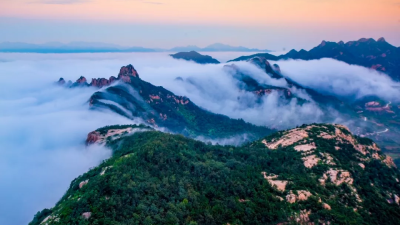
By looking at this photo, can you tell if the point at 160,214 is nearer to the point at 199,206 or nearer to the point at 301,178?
the point at 199,206

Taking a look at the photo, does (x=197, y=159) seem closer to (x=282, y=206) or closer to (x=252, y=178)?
(x=252, y=178)

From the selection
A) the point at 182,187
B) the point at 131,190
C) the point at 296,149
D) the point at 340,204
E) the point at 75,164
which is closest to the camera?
the point at 131,190

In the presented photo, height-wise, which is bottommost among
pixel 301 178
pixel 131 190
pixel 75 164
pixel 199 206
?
pixel 75 164

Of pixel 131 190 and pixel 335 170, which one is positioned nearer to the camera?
pixel 131 190

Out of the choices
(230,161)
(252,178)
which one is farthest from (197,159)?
(252,178)

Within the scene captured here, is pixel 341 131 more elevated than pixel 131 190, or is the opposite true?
pixel 131 190

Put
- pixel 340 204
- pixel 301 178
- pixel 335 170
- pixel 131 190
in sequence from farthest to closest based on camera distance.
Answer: pixel 335 170 → pixel 301 178 → pixel 340 204 → pixel 131 190

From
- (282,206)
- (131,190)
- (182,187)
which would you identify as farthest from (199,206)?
(282,206)
